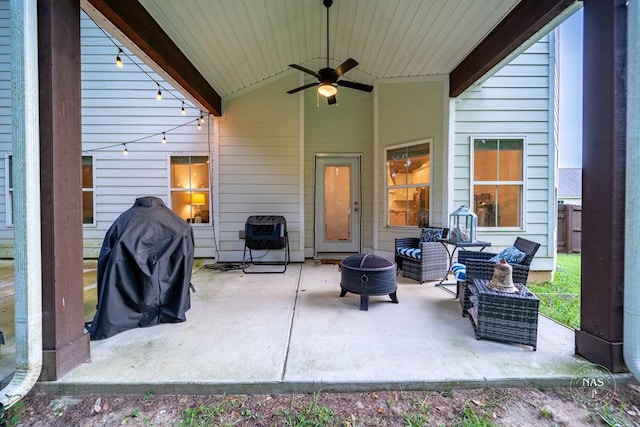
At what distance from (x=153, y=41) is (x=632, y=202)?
417 centimetres

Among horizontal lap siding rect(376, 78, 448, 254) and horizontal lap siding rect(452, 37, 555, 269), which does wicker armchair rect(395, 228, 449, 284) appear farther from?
horizontal lap siding rect(452, 37, 555, 269)

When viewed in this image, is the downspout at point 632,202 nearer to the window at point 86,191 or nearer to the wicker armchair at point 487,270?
the wicker armchair at point 487,270

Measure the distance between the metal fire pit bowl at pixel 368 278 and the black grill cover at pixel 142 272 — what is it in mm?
1575

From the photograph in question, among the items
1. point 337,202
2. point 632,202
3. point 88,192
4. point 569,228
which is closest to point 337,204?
point 337,202

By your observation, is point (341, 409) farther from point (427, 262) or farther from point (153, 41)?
point (153, 41)

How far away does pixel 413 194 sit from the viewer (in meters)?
4.70

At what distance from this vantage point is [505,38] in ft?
9.79

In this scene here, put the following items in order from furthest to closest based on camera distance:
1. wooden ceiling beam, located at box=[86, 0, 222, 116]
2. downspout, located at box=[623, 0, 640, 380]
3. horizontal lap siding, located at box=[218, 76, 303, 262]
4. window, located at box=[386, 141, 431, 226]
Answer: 1. horizontal lap siding, located at box=[218, 76, 303, 262]
2. window, located at box=[386, 141, 431, 226]
3. wooden ceiling beam, located at box=[86, 0, 222, 116]
4. downspout, located at box=[623, 0, 640, 380]

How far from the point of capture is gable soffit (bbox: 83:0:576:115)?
109 inches

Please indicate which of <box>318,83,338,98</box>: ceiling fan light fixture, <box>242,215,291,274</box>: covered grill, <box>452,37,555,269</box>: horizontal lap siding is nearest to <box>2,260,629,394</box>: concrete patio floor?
<box>242,215,291,274</box>: covered grill

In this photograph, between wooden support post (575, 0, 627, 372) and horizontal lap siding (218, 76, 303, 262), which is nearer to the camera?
wooden support post (575, 0, 627, 372)

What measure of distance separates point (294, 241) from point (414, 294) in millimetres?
2445

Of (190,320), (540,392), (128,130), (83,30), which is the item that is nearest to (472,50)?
(540,392)

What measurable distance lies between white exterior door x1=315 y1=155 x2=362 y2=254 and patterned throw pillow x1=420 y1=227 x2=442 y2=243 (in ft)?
5.51
